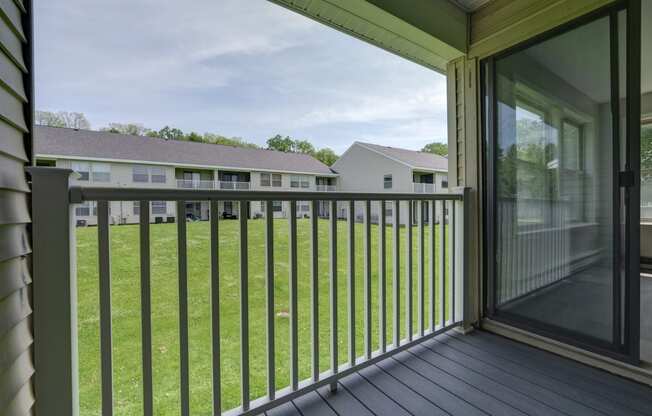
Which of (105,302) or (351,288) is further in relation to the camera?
(351,288)

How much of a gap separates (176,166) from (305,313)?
2.03 meters

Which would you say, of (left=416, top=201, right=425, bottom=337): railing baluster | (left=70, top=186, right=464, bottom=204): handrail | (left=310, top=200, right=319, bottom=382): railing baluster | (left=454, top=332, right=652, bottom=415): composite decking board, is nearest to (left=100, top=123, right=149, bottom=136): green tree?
(left=70, top=186, right=464, bottom=204): handrail

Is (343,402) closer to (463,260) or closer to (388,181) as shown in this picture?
(463,260)

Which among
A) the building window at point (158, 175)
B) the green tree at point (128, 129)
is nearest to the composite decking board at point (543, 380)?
the building window at point (158, 175)

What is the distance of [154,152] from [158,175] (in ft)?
1.14

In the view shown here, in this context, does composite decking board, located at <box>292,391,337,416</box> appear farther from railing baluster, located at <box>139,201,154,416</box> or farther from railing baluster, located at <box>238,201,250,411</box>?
railing baluster, located at <box>139,201,154,416</box>

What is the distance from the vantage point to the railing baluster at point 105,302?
1.02 m

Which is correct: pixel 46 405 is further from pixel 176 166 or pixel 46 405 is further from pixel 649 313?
pixel 649 313

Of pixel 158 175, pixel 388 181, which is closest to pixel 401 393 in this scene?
pixel 158 175

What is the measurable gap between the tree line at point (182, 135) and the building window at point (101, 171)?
0.25 meters

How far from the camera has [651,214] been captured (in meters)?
4.16

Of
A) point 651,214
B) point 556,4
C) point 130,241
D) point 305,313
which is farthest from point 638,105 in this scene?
point 651,214

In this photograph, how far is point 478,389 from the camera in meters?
1.52

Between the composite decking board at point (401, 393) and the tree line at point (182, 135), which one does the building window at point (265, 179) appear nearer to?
the tree line at point (182, 135)
